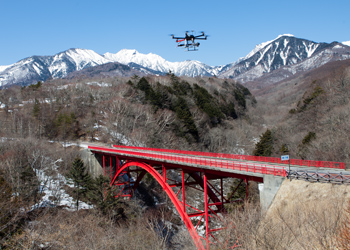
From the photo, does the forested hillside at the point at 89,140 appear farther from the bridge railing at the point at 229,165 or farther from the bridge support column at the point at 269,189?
the bridge support column at the point at 269,189

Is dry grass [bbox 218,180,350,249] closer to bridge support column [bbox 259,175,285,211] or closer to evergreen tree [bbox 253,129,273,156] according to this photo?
bridge support column [bbox 259,175,285,211]

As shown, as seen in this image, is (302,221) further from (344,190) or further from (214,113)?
(214,113)

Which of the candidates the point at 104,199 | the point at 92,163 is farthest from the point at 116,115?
→ the point at 104,199

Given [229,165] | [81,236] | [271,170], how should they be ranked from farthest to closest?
[81,236] → [229,165] → [271,170]

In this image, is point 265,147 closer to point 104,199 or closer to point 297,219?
point 104,199

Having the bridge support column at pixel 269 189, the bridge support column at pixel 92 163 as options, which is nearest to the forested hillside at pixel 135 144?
the bridge support column at pixel 269 189

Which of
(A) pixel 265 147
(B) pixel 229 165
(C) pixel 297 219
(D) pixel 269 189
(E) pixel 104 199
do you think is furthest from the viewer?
(A) pixel 265 147

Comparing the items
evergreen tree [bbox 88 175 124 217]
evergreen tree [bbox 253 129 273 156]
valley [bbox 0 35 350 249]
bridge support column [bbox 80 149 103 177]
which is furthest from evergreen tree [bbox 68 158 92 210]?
evergreen tree [bbox 253 129 273 156]

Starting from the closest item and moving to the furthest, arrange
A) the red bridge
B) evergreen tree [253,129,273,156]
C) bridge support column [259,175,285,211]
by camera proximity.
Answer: bridge support column [259,175,285,211], the red bridge, evergreen tree [253,129,273,156]
